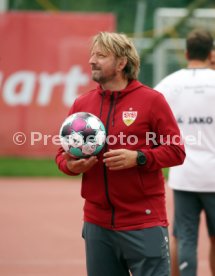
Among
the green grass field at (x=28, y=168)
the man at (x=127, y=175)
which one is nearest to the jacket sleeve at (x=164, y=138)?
the man at (x=127, y=175)

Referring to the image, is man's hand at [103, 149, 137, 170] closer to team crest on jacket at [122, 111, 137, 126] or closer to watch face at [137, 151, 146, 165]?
watch face at [137, 151, 146, 165]

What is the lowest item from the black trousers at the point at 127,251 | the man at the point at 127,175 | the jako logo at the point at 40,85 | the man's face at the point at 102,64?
the jako logo at the point at 40,85

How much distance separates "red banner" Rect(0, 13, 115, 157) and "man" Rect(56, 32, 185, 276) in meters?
11.9

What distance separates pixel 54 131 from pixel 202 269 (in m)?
9.19

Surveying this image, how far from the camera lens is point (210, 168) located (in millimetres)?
6832

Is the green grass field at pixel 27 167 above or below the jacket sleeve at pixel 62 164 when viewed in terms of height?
below

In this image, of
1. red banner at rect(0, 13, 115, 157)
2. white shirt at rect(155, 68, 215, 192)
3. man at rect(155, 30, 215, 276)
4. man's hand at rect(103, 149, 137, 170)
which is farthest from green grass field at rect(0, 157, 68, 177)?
man's hand at rect(103, 149, 137, 170)

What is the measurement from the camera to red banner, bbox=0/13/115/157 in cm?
1723

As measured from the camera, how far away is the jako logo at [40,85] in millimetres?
17219

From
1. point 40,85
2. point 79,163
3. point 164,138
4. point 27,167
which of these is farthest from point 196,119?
point 40,85

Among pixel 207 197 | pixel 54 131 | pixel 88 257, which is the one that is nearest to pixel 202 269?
pixel 207 197

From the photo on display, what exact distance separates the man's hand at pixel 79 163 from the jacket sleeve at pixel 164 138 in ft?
1.09

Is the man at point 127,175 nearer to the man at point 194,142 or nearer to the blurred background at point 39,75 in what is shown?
the man at point 194,142

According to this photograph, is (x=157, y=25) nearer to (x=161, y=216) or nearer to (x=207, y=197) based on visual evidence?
(x=207, y=197)
